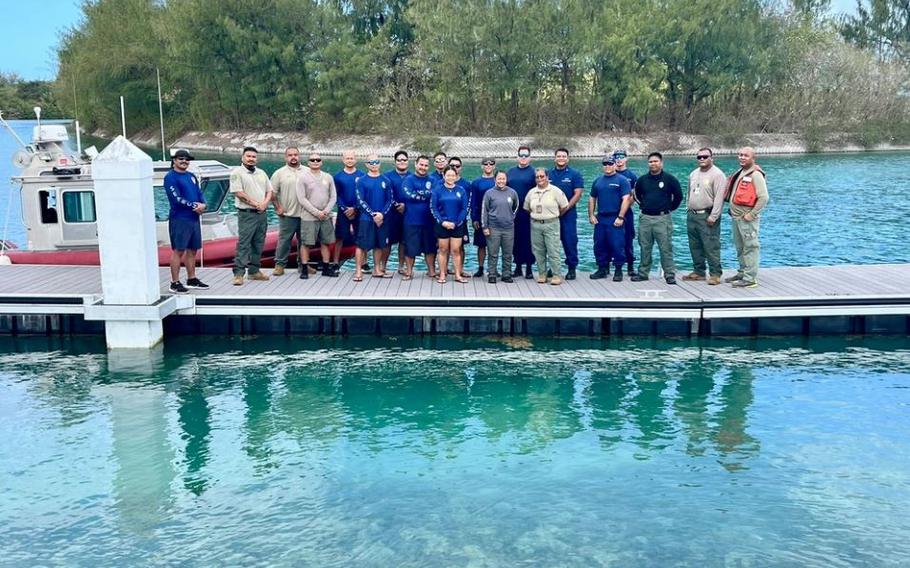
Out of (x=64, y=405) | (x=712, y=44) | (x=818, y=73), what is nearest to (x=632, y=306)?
(x=64, y=405)

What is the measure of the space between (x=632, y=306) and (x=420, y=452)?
408 cm

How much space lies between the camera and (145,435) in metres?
8.48

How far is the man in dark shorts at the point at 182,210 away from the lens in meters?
10.8

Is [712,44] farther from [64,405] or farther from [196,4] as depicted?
[64,405]

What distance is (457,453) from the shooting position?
7988mm

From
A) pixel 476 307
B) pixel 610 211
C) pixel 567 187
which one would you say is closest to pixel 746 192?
pixel 610 211

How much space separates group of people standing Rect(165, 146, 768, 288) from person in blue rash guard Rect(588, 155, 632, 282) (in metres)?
0.01

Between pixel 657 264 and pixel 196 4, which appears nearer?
pixel 657 264

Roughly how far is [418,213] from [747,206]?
4.25 m

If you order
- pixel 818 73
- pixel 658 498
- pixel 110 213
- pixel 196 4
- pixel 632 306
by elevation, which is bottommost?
pixel 658 498

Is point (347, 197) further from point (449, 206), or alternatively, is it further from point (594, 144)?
point (594, 144)

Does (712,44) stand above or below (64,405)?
above

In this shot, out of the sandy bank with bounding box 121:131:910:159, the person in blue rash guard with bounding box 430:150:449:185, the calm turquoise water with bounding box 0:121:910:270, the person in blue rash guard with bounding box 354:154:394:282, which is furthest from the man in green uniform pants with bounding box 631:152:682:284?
the sandy bank with bounding box 121:131:910:159

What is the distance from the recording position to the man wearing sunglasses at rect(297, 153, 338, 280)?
11438 mm
